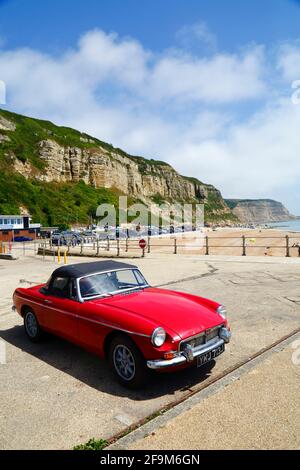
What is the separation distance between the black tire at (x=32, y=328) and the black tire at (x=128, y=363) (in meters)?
1.98

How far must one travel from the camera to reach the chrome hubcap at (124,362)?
174 inches

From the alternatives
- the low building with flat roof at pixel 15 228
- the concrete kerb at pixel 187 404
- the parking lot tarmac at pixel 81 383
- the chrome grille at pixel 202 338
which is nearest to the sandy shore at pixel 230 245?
the parking lot tarmac at pixel 81 383

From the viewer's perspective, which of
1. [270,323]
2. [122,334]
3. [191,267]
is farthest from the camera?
[191,267]

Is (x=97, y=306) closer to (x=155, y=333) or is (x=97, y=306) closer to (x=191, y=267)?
(x=155, y=333)

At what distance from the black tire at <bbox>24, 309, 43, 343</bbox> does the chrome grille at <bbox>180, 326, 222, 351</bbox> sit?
290cm

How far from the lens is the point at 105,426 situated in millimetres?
3549

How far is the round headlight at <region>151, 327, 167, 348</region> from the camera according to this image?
416 centimetres

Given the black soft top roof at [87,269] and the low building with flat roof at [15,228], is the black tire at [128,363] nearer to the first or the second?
the black soft top roof at [87,269]

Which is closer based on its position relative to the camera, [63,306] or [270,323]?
[63,306]

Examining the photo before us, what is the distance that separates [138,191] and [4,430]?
124 metres

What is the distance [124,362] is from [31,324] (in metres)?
2.51

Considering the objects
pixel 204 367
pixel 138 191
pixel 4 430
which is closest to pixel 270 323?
pixel 204 367

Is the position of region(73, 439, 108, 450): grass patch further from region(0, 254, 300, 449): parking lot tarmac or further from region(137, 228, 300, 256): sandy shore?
region(137, 228, 300, 256): sandy shore

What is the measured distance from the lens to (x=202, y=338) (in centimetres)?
458
